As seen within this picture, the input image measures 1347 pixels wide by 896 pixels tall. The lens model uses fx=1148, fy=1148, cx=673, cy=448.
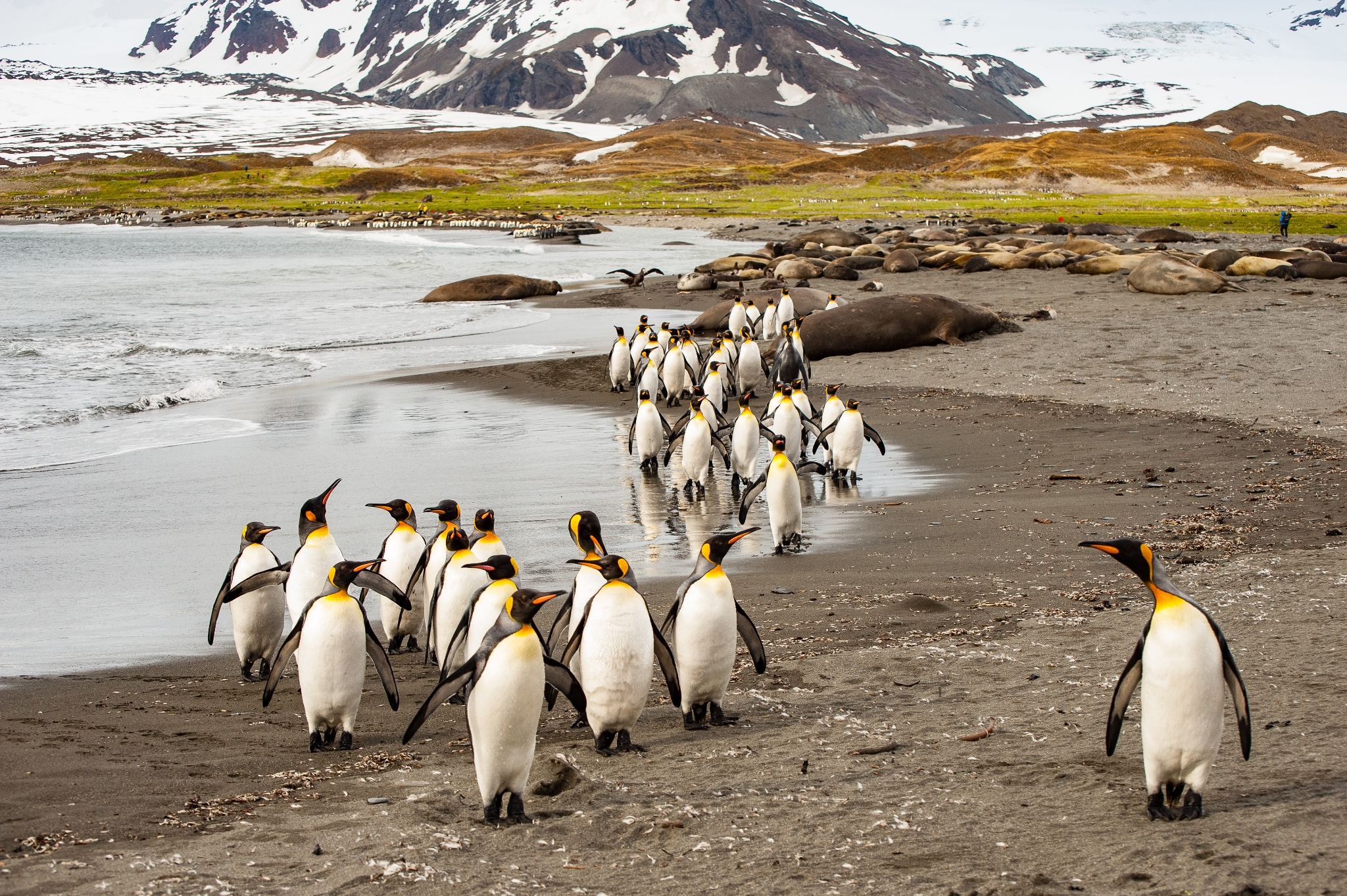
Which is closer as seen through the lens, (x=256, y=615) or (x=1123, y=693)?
(x=1123, y=693)

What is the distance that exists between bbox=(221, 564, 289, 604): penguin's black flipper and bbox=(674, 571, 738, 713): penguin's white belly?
87.9 inches

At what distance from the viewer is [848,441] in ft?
33.2

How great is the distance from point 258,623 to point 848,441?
5.63m

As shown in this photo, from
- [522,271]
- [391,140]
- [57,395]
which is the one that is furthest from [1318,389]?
[391,140]

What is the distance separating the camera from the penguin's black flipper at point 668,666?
5.13 meters

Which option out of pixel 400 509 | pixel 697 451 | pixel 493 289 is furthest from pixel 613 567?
pixel 493 289

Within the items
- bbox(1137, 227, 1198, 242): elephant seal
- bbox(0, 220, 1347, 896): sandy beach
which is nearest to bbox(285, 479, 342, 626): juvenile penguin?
bbox(0, 220, 1347, 896): sandy beach

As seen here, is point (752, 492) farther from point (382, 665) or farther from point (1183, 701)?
point (1183, 701)

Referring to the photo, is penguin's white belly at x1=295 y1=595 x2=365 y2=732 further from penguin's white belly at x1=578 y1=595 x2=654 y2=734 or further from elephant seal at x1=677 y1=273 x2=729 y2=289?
elephant seal at x1=677 y1=273 x2=729 y2=289

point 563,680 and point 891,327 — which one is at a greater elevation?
point 891,327

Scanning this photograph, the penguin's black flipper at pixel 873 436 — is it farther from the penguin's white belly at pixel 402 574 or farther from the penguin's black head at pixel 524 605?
the penguin's black head at pixel 524 605

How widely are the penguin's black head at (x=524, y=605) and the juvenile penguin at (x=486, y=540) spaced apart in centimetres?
156

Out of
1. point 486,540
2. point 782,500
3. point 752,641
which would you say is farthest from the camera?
point 782,500

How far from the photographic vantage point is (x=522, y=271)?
34.7 meters
